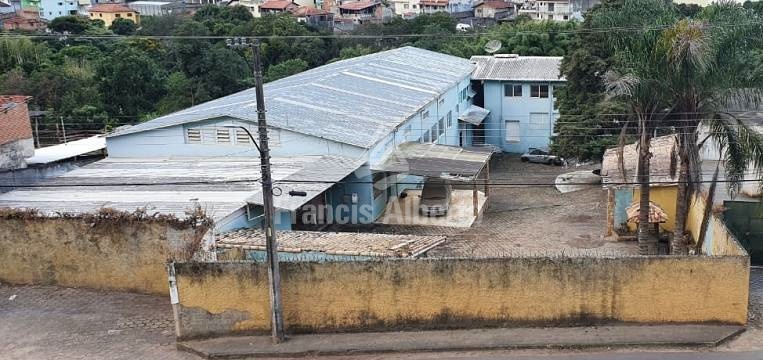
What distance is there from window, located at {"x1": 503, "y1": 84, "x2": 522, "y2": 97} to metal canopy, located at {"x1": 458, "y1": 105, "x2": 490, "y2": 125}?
1240mm

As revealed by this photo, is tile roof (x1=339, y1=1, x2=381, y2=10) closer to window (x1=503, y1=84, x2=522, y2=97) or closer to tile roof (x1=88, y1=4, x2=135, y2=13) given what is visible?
tile roof (x1=88, y1=4, x2=135, y2=13)

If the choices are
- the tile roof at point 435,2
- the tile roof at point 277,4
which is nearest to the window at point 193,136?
the tile roof at point 277,4

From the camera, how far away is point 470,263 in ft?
45.2

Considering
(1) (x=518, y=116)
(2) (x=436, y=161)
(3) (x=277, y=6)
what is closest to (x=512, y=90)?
(1) (x=518, y=116)

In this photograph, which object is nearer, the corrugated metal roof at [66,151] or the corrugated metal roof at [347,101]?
the corrugated metal roof at [347,101]

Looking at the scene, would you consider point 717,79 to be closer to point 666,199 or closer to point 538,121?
point 666,199

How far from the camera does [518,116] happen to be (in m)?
35.3

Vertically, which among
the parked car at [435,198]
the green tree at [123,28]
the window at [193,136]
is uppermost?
the green tree at [123,28]

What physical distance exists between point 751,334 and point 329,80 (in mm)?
18552

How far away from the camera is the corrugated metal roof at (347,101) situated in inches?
876

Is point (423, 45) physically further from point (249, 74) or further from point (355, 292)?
point (355, 292)

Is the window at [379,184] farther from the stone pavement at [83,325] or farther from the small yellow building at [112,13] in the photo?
the small yellow building at [112,13]

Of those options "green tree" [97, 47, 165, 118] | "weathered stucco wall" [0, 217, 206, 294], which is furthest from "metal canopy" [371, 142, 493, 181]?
"green tree" [97, 47, 165, 118]

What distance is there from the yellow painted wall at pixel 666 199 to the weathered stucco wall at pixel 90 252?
1188 centimetres
